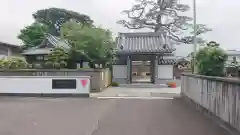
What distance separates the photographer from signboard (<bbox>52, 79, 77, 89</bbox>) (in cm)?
1773

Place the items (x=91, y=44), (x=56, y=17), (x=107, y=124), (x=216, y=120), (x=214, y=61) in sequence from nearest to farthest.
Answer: (x=107, y=124) → (x=216, y=120) → (x=214, y=61) → (x=91, y=44) → (x=56, y=17)

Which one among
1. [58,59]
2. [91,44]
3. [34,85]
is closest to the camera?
[34,85]

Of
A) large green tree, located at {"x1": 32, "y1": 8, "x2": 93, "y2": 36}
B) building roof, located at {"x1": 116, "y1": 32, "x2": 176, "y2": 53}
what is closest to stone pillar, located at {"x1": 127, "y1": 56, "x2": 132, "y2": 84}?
building roof, located at {"x1": 116, "y1": 32, "x2": 176, "y2": 53}

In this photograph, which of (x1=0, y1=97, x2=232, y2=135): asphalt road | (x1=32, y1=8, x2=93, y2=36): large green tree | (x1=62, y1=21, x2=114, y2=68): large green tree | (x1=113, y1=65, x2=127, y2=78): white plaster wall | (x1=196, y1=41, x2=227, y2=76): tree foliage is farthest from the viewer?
(x1=32, y1=8, x2=93, y2=36): large green tree

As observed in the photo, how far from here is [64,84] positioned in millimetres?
17781

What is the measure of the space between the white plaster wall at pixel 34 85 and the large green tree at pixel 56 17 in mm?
34549

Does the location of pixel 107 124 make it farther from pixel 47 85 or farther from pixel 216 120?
pixel 47 85

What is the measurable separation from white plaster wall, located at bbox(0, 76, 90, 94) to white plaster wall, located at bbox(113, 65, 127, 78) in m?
10.5

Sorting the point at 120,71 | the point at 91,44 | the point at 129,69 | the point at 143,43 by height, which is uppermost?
the point at 143,43

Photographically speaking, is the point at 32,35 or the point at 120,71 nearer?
the point at 120,71

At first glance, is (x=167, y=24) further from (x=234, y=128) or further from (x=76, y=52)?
(x=234, y=128)

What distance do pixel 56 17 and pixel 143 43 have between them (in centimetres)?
2925

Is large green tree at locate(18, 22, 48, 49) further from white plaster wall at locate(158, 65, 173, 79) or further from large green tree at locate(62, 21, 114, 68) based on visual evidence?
white plaster wall at locate(158, 65, 173, 79)

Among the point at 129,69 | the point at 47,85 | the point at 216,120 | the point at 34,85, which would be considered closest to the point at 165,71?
the point at 129,69
